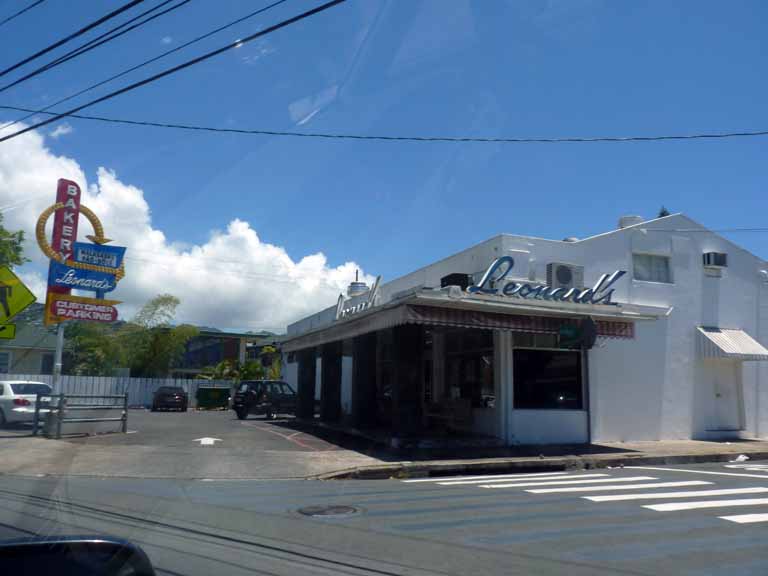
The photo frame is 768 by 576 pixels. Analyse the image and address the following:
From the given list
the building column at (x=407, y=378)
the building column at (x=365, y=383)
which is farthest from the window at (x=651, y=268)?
the building column at (x=365, y=383)

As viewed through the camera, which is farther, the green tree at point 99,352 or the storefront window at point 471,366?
the green tree at point 99,352

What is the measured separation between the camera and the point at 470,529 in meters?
8.52

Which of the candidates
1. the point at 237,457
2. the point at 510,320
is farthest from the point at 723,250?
the point at 237,457

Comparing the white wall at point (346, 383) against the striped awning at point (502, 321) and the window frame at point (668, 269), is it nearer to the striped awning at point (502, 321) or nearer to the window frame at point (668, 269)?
the window frame at point (668, 269)

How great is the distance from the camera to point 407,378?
1783cm

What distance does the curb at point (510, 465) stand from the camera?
47.4ft

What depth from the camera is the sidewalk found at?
584 inches

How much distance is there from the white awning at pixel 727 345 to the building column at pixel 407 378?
9.51 m

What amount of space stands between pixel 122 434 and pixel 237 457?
22.1ft

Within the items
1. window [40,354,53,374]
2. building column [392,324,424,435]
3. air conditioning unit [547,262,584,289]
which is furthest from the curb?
window [40,354,53,374]

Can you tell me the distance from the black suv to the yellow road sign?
16.1 m

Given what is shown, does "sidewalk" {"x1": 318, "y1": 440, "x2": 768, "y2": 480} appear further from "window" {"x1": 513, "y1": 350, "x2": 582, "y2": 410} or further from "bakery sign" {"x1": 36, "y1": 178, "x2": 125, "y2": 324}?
"bakery sign" {"x1": 36, "y1": 178, "x2": 125, "y2": 324}

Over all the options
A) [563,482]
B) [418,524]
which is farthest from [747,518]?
[418,524]

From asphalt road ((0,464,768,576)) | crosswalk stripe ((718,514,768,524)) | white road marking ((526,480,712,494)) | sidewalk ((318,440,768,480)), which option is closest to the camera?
asphalt road ((0,464,768,576))
